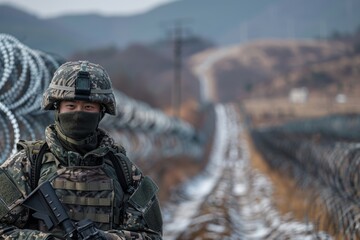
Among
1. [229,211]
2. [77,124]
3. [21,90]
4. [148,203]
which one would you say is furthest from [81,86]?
[229,211]

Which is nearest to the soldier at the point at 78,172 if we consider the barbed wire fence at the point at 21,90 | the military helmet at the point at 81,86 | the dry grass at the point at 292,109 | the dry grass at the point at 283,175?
the military helmet at the point at 81,86

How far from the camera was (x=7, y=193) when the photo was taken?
3523 millimetres

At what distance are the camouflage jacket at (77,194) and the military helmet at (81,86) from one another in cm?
17

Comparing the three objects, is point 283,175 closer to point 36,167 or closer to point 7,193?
point 36,167

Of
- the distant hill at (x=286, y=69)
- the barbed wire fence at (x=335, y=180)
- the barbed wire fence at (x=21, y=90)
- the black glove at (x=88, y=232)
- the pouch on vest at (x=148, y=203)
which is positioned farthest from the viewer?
the distant hill at (x=286, y=69)

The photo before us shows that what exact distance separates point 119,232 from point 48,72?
3.77 metres

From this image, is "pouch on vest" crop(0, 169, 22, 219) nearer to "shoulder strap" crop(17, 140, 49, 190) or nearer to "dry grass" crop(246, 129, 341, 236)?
"shoulder strap" crop(17, 140, 49, 190)

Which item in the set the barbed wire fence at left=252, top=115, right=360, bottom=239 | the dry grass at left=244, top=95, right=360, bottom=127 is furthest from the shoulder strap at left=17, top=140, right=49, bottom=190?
the dry grass at left=244, top=95, right=360, bottom=127

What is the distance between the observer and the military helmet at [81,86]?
12.0 feet

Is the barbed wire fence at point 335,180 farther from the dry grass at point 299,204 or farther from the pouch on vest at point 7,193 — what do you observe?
the pouch on vest at point 7,193

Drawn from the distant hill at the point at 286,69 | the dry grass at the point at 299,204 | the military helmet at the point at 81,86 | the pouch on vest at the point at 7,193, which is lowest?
the dry grass at the point at 299,204

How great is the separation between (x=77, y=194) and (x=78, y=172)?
10 cm

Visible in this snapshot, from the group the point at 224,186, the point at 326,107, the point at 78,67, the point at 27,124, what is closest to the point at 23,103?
the point at 27,124

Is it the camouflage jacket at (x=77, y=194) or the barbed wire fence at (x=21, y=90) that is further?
the barbed wire fence at (x=21, y=90)
